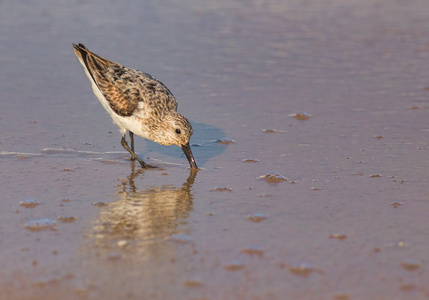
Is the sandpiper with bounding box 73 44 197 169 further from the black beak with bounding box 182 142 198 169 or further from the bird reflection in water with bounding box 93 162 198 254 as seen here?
the bird reflection in water with bounding box 93 162 198 254

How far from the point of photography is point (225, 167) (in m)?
7.11

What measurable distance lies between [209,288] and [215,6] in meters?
12.6

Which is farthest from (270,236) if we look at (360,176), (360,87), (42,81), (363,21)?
(363,21)

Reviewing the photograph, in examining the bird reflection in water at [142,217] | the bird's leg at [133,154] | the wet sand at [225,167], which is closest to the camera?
the wet sand at [225,167]

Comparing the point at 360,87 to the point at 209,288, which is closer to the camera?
the point at 209,288

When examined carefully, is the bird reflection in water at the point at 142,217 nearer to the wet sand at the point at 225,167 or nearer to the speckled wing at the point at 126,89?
the wet sand at the point at 225,167

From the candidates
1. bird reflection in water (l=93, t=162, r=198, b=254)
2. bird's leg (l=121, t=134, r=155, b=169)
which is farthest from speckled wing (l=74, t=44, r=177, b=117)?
bird reflection in water (l=93, t=162, r=198, b=254)

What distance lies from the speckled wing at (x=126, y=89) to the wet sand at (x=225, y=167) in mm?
637

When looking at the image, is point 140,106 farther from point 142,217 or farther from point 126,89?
point 142,217

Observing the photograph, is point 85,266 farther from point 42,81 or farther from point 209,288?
point 42,81

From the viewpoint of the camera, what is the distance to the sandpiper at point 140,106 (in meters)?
7.21

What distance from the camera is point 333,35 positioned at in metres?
13.4

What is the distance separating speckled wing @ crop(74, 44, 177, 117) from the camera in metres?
7.45

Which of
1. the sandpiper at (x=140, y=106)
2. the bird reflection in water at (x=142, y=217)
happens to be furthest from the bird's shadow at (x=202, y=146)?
the bird reflection in water at (x=142, y=217)
